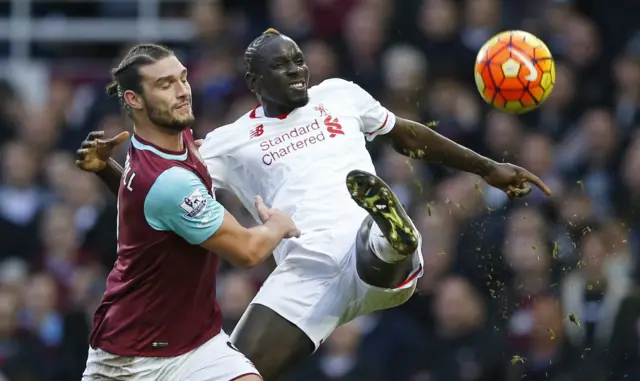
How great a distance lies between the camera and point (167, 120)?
7059mm

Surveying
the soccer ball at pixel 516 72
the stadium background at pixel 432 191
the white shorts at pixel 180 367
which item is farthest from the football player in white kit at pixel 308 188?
the stadium background at pixel 432 191

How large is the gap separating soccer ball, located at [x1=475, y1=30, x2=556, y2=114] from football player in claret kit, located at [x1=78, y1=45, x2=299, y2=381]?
2.19 meters

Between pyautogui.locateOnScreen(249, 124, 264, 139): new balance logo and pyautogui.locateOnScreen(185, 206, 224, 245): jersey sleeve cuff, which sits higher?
pyautogui.locateOnScreen(249, 124, 264, 139): new balance logo

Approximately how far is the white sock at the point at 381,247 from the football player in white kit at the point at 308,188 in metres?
0.01

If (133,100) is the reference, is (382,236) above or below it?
below

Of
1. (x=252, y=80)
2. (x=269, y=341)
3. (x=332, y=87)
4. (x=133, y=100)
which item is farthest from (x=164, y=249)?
(x=332, y=87)

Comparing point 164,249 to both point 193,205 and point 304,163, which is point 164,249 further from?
point 304,163

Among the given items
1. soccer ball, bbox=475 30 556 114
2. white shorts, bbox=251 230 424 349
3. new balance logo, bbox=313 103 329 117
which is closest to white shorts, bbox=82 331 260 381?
white shorts, bbox=251 230 424 349

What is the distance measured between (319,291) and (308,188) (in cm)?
61

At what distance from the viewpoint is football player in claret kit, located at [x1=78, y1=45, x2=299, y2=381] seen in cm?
696

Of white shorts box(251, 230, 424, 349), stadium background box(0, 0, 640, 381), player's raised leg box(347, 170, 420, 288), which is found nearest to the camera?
player's raised leg box(347, 170, 420, 288)

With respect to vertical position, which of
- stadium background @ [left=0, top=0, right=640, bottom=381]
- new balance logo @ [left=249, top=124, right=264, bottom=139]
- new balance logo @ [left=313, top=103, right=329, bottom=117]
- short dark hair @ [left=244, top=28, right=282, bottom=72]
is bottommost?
stadium background @ [left=0, top=0, right=640, bottom=381]

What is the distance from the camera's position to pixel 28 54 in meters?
15.6

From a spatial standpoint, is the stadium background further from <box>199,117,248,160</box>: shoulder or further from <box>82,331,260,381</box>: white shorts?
<box>82,331,260,381</box>: white shorts
